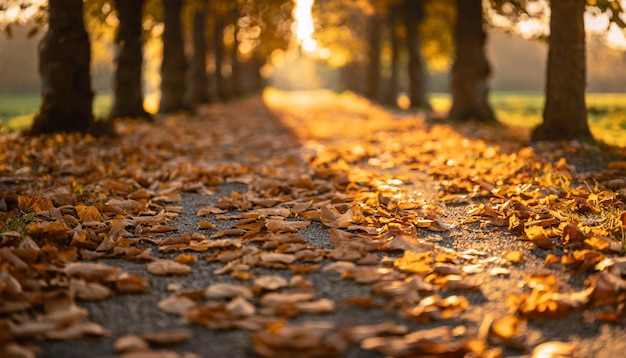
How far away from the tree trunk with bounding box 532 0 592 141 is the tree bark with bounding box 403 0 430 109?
43.3 feet

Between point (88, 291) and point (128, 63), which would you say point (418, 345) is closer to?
point (88, 291)

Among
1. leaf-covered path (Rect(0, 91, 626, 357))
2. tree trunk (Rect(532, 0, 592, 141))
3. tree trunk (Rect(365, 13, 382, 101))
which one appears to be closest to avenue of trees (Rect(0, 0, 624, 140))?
tree trunk (Rect(532, 0, 592, 141))

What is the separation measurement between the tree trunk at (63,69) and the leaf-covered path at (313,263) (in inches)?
136

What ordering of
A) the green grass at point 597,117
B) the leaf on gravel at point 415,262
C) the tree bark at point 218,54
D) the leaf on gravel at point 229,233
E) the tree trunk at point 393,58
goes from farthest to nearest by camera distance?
the tree trunk at point 393,58 < the tree bark at point 218,54 < the green grass at point 597,117 < the leaf on gravel at point 229,233 < the leaf on gravel at point 415,262

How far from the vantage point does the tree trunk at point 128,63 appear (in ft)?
41.5

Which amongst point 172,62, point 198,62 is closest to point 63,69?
point 172,62

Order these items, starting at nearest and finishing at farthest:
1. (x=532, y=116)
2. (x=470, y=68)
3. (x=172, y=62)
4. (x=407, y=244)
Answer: (x=407, y=244) → (x=470, y=68) → (x=172, y=62) → (x=532, y=116)

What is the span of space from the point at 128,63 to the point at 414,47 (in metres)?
12.7

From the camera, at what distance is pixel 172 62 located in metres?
15.9

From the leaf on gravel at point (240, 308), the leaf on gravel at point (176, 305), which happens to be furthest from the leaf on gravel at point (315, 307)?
the leaf on gravel at point (176, 305)

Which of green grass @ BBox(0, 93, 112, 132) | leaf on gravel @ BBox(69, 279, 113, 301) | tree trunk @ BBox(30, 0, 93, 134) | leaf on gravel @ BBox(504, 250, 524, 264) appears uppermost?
tree trunk @ BBox(30, 0, 93, 134)

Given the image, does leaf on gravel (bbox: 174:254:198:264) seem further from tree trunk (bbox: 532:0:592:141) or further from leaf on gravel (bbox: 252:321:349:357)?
tree trunk (bbox: 532:0:592:141)

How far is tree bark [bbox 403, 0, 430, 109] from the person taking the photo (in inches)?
868

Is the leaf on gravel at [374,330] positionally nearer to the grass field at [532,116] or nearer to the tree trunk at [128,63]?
the grass field at [532,116]
